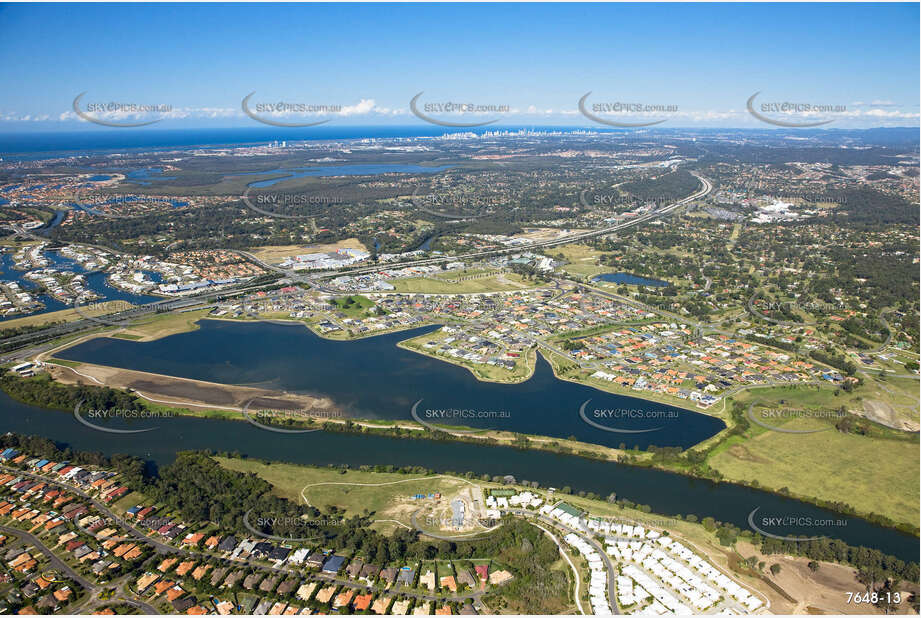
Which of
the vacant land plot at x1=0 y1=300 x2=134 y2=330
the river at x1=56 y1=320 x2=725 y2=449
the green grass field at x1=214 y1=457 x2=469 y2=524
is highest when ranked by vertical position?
the vacant land plot at x1=0 y1=300 x2=134 y2=330

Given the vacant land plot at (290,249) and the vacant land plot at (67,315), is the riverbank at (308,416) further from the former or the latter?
the vacant land plot at (290,249)

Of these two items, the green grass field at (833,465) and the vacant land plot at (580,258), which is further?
the vacant land plot at (580,258)

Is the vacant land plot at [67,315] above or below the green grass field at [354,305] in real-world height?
above

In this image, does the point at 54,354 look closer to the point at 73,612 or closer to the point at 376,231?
the point at 73,612

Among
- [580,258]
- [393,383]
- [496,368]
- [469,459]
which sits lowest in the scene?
[469,459]

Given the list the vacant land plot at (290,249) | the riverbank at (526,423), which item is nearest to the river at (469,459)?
the riverbank at (526,423)

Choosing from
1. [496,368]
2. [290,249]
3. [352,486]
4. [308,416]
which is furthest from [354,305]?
[290,249]

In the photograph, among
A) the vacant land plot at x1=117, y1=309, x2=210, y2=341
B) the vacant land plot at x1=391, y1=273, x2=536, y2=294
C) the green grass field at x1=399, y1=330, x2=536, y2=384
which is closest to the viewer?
the green grass field at x1=399, y1=330, x2=536, y2=384

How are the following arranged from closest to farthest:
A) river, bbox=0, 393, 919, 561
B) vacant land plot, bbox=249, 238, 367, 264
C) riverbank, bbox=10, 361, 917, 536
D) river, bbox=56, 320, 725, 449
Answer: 1. river, bbox=0, 393, 919, 561
2. riverbank, bbox=10, 361, 917, 536
3. river, bbox=56, 320, 725, 449
4. vacant land plot, bbox=249, 238, 367, 264

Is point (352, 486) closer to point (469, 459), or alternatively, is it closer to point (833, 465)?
point (469, 459)

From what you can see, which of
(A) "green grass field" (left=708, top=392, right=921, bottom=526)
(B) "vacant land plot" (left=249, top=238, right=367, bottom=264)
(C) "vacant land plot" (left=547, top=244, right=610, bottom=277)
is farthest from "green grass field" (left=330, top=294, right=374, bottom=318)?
(A) "green grass field" (left=708, top=392, right=921, bottom=526)

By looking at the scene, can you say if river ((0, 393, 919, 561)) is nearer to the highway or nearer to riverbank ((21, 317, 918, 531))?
riverbank ((21, 317, 918, 531))

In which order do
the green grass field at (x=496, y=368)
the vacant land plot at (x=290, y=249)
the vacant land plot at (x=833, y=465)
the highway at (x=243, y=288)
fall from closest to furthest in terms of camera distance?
the vacant land plot at (x=833, y=465) < the green grass field at (x=496, y=368) < the highway at (x=243, y=288) < the vacant land plot at (x=290, y=249)
